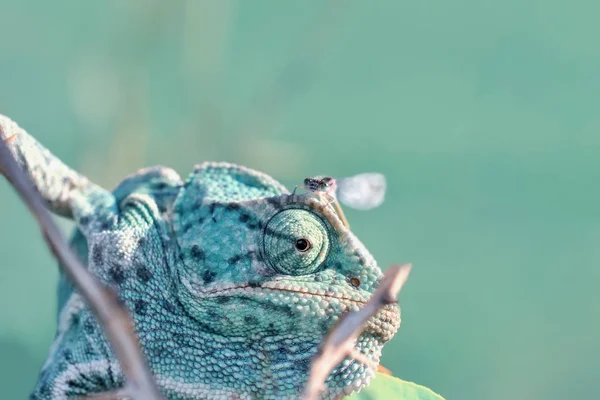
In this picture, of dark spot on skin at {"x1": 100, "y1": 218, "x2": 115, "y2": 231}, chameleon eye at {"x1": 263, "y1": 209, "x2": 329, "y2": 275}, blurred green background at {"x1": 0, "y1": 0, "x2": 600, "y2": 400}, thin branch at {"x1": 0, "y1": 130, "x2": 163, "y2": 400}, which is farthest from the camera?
blurred green background at {"x1": 0, "y1": 0, "x2": 600, "y2": 400}

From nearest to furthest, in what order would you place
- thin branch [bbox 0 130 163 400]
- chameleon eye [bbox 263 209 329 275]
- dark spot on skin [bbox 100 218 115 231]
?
thin branch [bbox 0 130 163 400] < chameleon eye [bbox 263 209 329 275] < dark spot on skin [bbox 100 218 115 231]

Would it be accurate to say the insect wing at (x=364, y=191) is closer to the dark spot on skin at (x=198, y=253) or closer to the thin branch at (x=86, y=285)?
the dark spot on skin at (x=198, y=253)

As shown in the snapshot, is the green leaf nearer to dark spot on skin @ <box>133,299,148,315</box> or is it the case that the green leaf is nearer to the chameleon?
the chameleon

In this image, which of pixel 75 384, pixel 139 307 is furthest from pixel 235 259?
pixel 75 384

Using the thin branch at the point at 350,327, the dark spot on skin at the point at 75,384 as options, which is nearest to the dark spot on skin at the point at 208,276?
the dark spot on skin at the point at 75,384

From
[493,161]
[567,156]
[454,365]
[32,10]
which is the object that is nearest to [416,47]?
[493,161]

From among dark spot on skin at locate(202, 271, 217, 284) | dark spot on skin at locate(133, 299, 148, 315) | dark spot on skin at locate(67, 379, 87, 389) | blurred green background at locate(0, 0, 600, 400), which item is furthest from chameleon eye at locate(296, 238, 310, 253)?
blurred green background at locate(0, 0, 600, 400)

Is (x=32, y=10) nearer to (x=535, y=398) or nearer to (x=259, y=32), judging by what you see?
(x=259, y=32)
